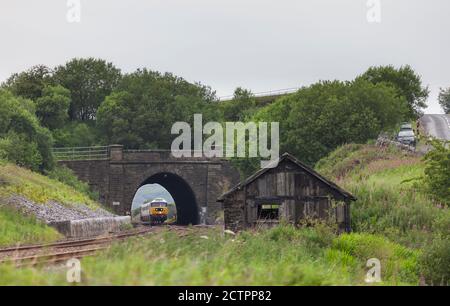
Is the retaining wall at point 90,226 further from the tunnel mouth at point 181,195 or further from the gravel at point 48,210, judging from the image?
the tunnel mouth at point 181,195

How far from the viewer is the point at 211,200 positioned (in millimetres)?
73812

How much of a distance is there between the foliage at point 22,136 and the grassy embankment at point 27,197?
3301 mm

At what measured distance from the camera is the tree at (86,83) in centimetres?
8706

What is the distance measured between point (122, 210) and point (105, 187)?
2.32 meters

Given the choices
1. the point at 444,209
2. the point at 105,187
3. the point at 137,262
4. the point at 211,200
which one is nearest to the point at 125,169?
the point at 105,187

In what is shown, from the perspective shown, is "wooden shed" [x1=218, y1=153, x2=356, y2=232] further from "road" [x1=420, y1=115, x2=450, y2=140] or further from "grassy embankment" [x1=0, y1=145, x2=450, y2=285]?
"road" [x1=420, y1=115, x2=450, y2=140]

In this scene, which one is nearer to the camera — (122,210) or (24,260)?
(24,260)

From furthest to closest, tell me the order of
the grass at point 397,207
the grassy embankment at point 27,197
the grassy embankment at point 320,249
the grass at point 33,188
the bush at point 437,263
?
the grass at point 33,188, the grass at point 397,207, the grassy embankment at point 27,197, the bush at point 437,263, the grassy embankment at point 320,249

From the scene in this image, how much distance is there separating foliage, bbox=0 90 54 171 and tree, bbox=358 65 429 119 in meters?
32.9

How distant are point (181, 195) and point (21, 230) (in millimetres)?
48584

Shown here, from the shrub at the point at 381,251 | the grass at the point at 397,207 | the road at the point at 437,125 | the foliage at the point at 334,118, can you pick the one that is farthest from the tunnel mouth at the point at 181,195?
the shrub at the point at 381,251

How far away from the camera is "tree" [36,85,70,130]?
253 feet

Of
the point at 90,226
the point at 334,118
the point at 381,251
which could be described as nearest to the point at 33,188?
the point at 90,226
